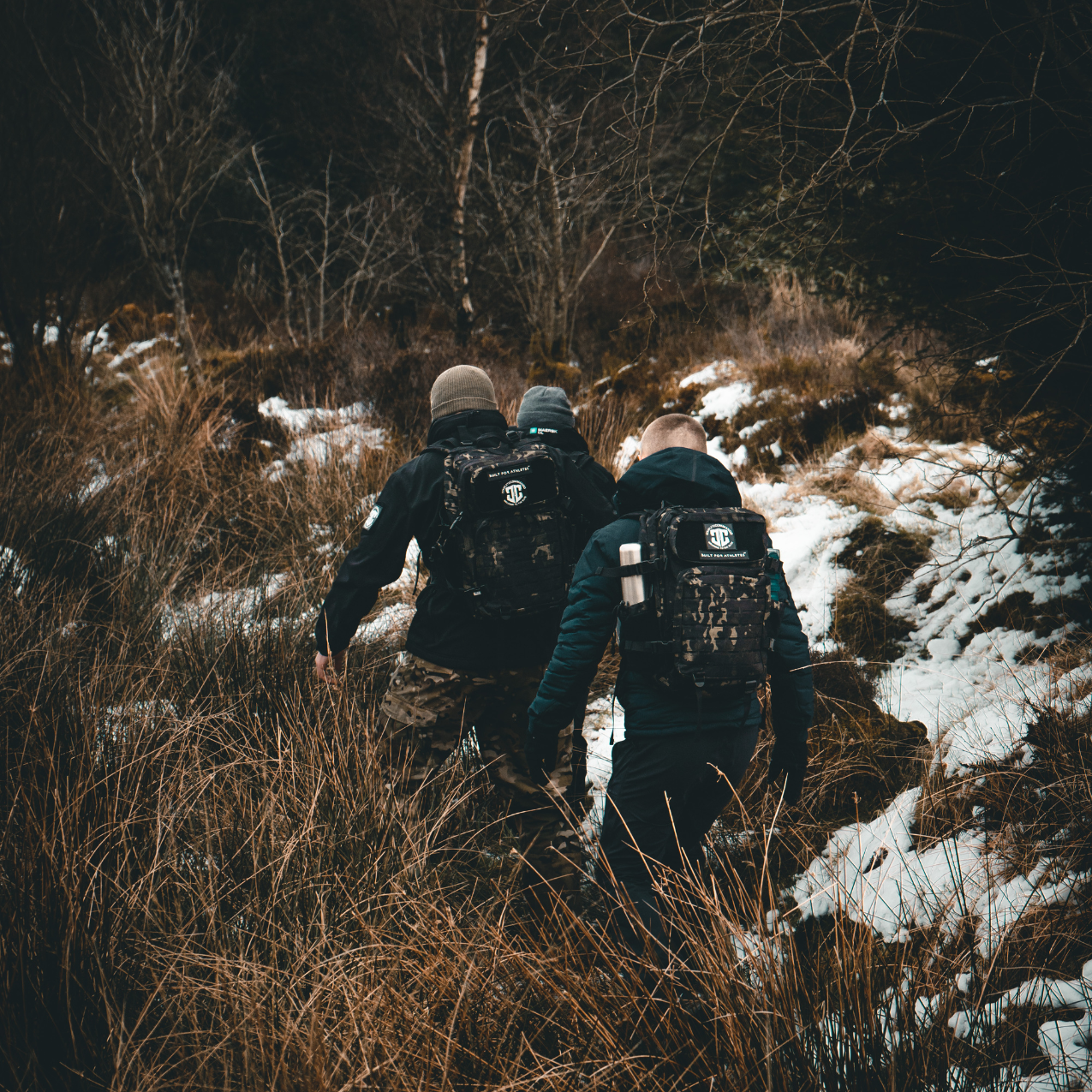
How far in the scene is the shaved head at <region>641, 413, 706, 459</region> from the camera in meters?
2.11

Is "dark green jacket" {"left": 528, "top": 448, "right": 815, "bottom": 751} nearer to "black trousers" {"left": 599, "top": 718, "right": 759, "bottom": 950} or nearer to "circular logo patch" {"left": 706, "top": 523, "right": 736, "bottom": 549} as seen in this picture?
"black trousers" {"left": 599, "top": 718, "right": 759, "bottom": 950}

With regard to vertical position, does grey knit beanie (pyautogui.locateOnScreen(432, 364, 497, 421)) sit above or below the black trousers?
above

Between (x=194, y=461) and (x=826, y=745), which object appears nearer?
(x=826, y=745)

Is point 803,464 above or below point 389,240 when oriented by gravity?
below

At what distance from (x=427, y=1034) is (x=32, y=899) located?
1.13m

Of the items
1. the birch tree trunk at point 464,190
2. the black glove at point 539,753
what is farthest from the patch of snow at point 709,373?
the black glove at point 539,753

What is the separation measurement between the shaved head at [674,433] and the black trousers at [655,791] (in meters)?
0.85

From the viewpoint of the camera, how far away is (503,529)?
92.7 inches

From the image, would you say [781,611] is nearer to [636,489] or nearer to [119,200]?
[636,489]

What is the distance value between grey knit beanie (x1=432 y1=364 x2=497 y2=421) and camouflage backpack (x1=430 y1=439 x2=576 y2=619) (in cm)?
19

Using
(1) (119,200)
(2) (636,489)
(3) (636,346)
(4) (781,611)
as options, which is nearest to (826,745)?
(4) (781,611)

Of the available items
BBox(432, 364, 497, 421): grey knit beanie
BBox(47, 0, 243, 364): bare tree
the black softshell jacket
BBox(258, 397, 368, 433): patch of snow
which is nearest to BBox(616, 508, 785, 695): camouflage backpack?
the black softshell jacket

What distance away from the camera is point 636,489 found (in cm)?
207

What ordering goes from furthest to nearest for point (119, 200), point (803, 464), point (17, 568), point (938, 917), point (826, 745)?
1. point (119, 200)
2. point (803, 464)
3. point (17, 568)
4. point (826, 745)
5. point (938, 917)
